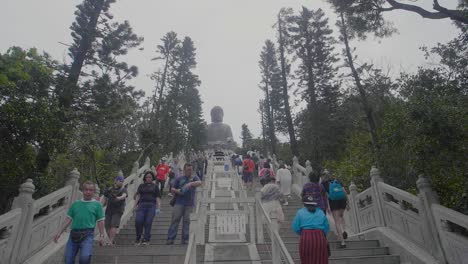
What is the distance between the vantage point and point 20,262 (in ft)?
15.4

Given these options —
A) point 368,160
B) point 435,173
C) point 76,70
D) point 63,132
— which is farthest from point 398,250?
point 76,70

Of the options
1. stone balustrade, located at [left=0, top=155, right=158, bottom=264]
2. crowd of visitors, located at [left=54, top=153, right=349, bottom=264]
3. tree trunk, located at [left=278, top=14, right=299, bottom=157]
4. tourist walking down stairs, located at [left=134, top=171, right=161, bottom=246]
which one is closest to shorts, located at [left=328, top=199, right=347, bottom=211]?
crowd of visitors, located at [left=54, top=153, right=349, bottom=264]

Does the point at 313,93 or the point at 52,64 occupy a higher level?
the point at 313,93

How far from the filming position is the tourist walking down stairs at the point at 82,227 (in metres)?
4.16

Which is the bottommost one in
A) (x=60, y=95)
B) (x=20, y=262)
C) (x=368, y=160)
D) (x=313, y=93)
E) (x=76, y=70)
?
(x=20, y=262)

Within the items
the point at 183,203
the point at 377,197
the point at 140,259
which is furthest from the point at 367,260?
the point at 140,259

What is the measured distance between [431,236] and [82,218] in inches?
214

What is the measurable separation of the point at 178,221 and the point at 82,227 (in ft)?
7.90

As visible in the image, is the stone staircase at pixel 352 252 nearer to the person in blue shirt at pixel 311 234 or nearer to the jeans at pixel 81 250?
the person in blue shirt at pixel 311 234

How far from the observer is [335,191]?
667 cm

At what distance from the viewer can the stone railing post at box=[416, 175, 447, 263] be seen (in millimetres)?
4980

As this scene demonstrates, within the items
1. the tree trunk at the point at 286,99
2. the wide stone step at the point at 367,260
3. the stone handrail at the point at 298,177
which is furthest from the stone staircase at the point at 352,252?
the tree trunk at the point at 286,99

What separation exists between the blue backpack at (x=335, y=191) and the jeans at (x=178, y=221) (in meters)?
3.02

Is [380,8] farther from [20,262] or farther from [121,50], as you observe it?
[121,50]
